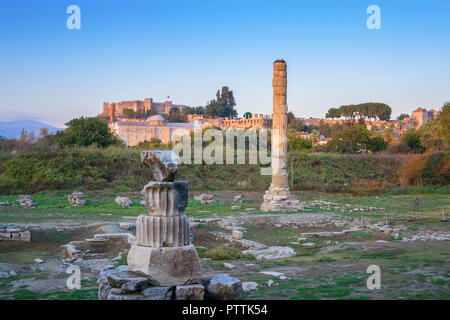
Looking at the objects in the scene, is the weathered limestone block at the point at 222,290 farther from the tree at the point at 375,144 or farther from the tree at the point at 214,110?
the tree at the point at 214,110

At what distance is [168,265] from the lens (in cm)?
559

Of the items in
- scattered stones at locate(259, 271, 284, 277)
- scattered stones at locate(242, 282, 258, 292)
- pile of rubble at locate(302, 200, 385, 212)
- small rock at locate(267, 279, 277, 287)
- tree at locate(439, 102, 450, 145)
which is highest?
tree at locate(439, 102, 450, 145)

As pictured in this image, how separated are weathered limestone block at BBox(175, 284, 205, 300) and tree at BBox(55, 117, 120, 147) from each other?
31.1m

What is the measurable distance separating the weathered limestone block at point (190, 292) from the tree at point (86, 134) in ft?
102

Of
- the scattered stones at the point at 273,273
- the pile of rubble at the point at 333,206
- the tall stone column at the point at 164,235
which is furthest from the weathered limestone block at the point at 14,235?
the pile of rubble at the point at 333,206

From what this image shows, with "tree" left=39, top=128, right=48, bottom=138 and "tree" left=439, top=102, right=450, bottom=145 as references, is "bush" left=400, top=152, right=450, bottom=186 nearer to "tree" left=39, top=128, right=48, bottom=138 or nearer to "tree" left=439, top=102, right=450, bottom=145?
"tree" left=439, top=102, right=450, bottom=145

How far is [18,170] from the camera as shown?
2764 centimetres

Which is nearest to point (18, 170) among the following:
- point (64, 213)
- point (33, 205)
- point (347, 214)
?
point (33, 205)

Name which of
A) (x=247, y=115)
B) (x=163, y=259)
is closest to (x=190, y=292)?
(x=163, y=259)

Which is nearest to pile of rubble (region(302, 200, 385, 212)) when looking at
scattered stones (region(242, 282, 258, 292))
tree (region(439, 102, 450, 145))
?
scattered stones (region(242, 282, 258, 292))

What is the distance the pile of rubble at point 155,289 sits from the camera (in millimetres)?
5383

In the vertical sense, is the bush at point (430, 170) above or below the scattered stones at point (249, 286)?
above

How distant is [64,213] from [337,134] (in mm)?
37456

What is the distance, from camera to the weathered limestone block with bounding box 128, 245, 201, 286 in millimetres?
5547
